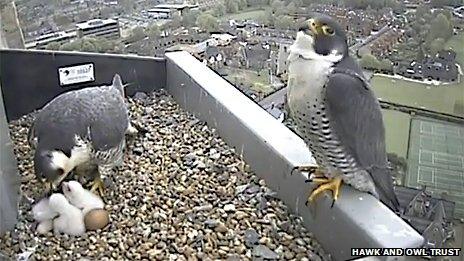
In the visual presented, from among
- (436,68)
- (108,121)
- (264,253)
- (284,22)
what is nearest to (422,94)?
(436,68)

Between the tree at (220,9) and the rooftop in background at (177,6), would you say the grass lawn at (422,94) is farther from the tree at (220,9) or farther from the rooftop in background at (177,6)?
the rooftop in background at (177,6)

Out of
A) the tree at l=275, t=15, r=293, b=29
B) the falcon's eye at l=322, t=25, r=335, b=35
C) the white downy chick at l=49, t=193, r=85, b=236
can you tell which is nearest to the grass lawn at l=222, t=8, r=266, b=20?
the tree at l=275, t=15, r=293, b=29

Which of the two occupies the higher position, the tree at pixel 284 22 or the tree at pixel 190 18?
the tree at pixel 284 22

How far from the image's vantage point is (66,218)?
1.76 meters

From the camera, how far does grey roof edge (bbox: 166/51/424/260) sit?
57.7 inches

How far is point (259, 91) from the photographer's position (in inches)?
85.4

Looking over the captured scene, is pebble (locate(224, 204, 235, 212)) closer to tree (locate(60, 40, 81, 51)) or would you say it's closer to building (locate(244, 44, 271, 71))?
building (locate(244, 44, 271, 71))

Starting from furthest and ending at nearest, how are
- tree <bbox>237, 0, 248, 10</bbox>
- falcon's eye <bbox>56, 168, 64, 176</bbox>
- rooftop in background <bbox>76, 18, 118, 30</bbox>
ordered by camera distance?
1. rooftop in background <bbox>76, 18, 118, 30</bbox>
2. tree <bbox>237, 0, 248, 10</bbox>
3. falcon's eye <bbox>56, 168, 64, 176</bbox>

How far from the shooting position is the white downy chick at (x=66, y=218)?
175cm

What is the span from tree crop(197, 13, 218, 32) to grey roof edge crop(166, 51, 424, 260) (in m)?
0.27

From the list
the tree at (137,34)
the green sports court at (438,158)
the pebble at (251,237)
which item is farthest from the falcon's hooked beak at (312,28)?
the tree at (137,34)

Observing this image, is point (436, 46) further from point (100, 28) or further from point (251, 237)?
point (100, 28)

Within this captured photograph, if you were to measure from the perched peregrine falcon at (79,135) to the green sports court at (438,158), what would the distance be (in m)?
0.98

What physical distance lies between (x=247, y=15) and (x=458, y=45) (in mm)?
838
